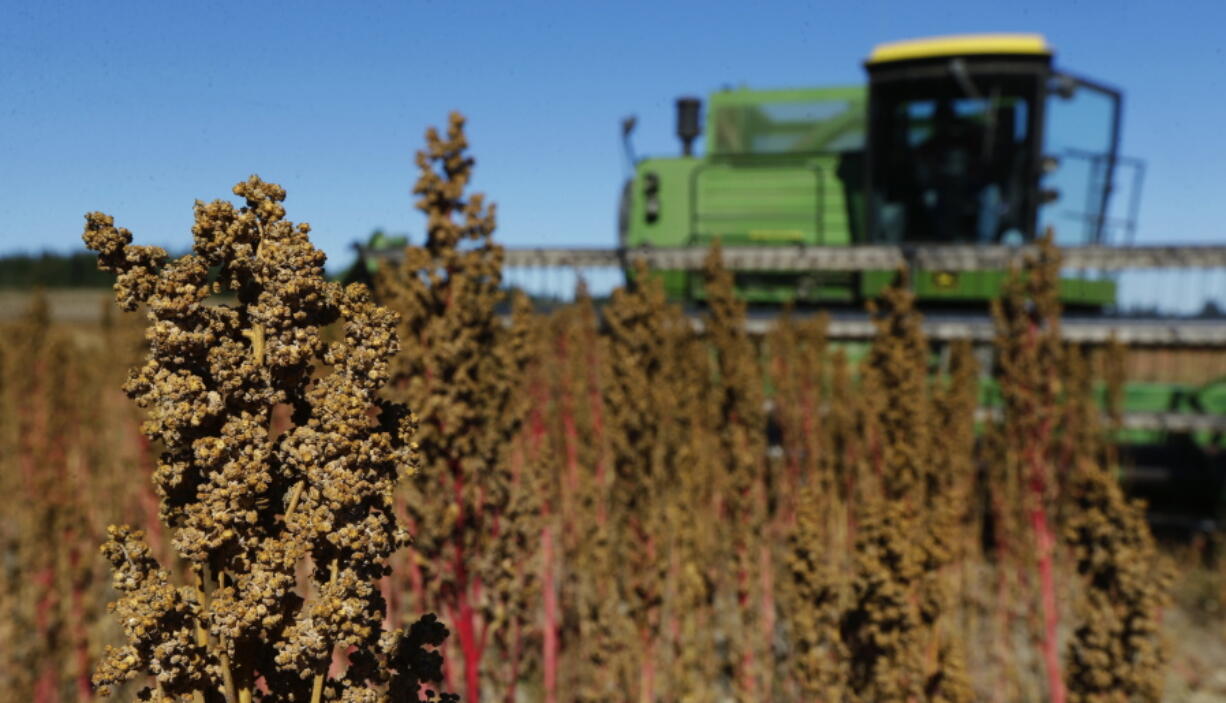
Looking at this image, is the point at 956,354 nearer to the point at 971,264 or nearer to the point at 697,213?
the point at 971,264

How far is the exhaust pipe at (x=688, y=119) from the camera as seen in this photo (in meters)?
11.8

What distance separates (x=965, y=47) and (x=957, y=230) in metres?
1.76

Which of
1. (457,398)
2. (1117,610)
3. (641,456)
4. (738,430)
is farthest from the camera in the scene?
(738,430)

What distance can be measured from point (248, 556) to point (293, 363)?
33 centimetres

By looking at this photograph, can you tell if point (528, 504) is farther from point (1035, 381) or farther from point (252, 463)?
point (1035, 381)

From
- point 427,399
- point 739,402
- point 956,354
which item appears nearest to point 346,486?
point 427,399

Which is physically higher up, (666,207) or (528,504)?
(666,207)

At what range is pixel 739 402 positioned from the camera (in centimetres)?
645

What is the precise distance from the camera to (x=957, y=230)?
9680mm

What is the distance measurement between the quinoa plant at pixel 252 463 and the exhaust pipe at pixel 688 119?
419 inches

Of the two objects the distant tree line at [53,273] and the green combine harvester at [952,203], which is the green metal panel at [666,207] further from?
the distant tree line at [53,273]

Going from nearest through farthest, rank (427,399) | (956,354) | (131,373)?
(131,373) → (427,399) → (956,354)

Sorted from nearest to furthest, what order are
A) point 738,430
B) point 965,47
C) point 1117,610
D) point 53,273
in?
point 1117,610 < point 738,430 < point 965,47 < point 53,273

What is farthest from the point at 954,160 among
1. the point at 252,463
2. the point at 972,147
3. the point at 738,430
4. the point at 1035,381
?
the point at 252,463
